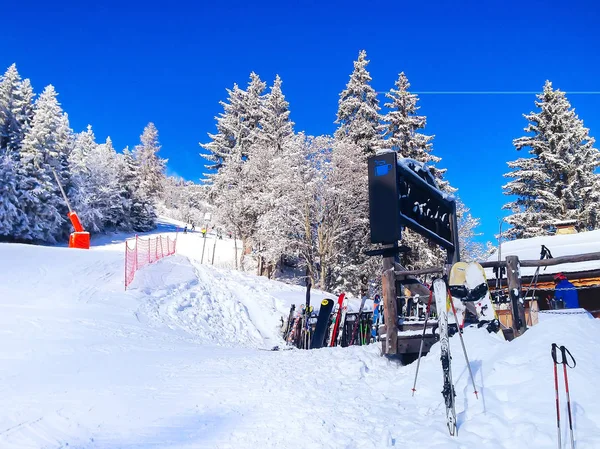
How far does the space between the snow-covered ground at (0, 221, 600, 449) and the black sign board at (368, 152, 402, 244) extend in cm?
214

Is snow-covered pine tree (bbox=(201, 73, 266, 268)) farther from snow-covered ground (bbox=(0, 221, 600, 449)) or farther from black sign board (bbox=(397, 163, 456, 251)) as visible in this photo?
snow-covered ground (bbox=(0, 221, 600, 449))

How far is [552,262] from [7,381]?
7778mm

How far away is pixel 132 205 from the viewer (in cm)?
4719

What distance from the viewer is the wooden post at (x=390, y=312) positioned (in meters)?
7.27

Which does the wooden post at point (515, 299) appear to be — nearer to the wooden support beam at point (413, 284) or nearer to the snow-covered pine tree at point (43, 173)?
the wooden support beam at point (413, 284)

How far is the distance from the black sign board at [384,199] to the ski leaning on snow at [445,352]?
3.04 meters

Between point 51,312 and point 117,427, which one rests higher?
point 51,312

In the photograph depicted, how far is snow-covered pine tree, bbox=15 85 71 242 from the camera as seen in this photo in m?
33.5

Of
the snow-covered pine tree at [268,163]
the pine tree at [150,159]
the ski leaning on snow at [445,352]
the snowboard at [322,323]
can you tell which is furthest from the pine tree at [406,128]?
the pine tree at [150,159]

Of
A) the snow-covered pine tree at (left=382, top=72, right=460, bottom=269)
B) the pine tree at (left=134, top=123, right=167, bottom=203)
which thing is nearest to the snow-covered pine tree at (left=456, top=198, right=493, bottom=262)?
the snow-covered pine tree at (left=382, top=72, right=460, bottom=269)

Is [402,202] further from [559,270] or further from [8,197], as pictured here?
[8,197]

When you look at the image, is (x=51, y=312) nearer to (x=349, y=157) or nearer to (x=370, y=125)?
(x=349, y=157)

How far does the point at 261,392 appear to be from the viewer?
5.51 m

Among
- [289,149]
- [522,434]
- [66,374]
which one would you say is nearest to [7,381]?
[66,374]
